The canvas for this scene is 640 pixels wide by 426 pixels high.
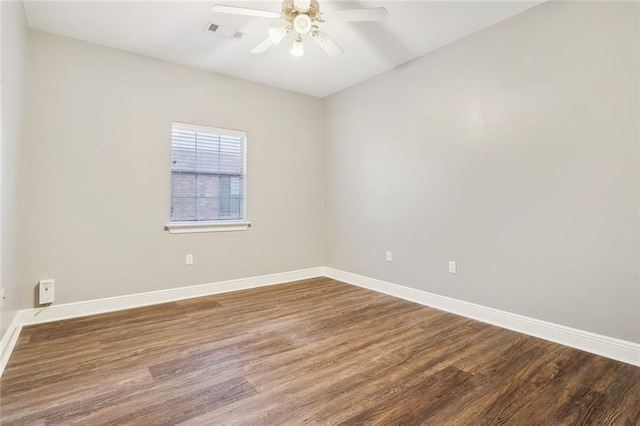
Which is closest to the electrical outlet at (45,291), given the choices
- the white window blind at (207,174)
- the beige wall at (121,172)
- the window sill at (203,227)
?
the beige wall at (121,172)

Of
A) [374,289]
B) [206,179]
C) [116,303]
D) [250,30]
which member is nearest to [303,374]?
[374,289]

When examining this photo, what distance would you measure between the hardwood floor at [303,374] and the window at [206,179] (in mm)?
1206

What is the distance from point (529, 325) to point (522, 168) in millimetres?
1332

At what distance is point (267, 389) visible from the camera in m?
1.84

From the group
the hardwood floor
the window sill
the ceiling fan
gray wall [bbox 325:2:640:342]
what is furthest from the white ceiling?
the hardwood floor

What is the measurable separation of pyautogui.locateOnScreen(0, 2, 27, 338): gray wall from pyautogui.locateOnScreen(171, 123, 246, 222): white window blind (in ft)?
4.32

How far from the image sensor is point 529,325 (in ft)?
8.69

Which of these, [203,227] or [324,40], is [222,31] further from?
[203,227]

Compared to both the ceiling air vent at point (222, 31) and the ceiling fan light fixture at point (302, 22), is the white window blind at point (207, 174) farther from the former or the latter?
the ceiling fan light fixture at point (302, 22)

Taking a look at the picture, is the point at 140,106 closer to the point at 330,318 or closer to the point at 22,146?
the point at 22,146

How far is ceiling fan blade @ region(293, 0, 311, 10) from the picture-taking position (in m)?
2.12

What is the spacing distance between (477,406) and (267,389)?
1164 mm

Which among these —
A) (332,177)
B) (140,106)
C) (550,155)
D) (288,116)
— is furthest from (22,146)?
(550,155)

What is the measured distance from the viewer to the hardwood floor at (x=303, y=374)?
5.32 ft
